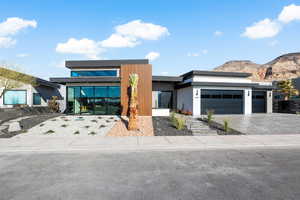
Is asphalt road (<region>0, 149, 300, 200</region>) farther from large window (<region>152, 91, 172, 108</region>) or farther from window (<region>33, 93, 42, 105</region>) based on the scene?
window (<region>33, 93, 42, 105</region>)

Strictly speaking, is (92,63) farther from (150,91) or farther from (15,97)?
(15,97)

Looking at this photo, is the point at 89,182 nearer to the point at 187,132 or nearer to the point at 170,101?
the point at 187,132

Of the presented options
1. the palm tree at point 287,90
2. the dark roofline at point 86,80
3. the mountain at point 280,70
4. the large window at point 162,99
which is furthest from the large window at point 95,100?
the mountain at point 280,70

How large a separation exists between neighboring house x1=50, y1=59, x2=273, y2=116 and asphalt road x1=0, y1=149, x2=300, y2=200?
1124 centimetres

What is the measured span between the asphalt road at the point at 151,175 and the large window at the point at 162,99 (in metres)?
18.4

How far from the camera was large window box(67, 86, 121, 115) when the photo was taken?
1827 cm

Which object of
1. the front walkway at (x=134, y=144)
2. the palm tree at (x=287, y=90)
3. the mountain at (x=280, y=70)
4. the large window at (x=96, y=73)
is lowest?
the front walkway at (x=134, y=144)

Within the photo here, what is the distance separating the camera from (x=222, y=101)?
20422 mm

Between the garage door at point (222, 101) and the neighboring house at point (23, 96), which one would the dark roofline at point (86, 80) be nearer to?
the neighboring house at point (23, 96)

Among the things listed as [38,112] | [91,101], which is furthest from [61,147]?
[38,112]

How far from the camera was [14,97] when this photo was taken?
68.8 ft

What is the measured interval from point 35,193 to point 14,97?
77.1 feet

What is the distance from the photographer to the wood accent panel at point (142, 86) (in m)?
17.4

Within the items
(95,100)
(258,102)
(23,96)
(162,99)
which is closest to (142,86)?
(95,100)
